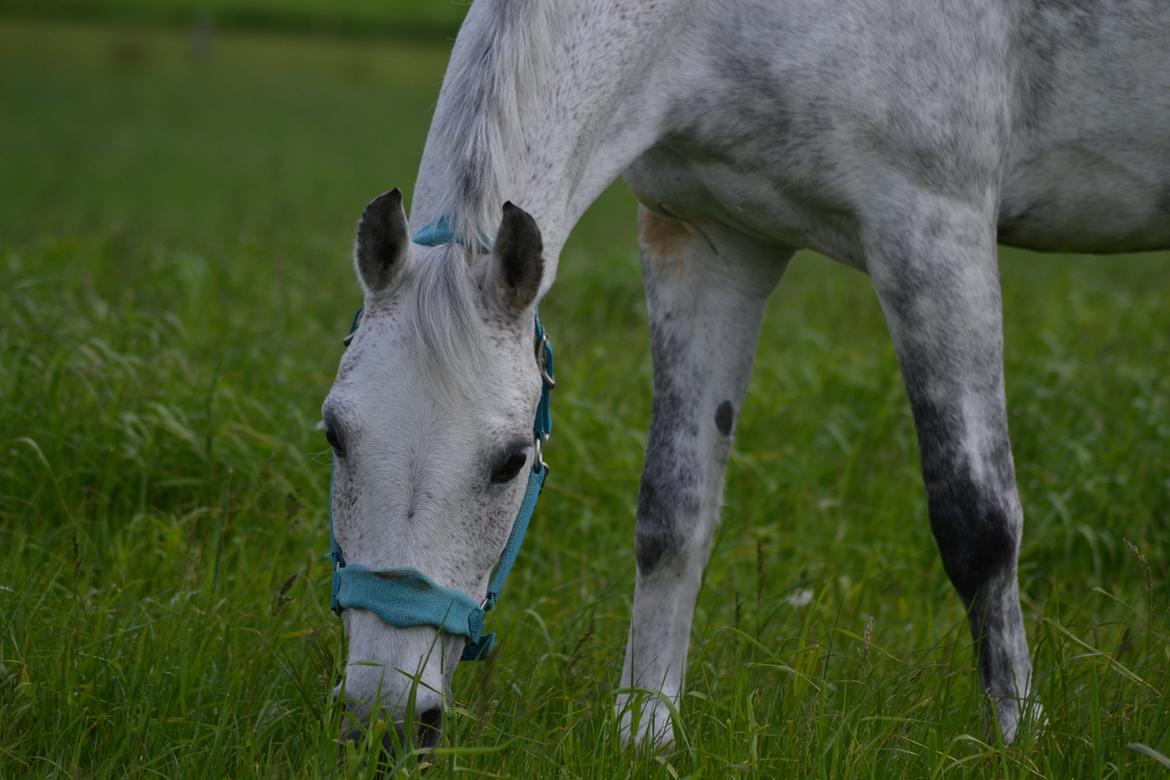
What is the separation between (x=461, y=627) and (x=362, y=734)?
0.24 meters

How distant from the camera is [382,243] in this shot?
2084 mm

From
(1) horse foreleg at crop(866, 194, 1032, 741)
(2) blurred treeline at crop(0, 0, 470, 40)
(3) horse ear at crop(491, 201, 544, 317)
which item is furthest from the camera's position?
(2) blurred treeline at crop(0, 0, 470, 40)

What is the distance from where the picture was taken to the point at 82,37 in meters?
33.7

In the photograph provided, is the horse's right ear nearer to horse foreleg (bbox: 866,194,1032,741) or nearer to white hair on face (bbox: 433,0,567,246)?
white hair on face (bbox: 433,0,567,246)

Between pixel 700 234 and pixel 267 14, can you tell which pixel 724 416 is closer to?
pixel 700 234

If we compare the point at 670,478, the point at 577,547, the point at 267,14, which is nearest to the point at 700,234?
the point at 670,478

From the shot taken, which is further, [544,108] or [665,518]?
[665,518]

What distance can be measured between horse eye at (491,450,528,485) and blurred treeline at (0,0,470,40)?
3597cm

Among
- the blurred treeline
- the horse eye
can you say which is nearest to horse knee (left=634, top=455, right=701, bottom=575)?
the horse eye

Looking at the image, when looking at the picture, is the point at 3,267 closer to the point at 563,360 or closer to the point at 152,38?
the point at 563,360

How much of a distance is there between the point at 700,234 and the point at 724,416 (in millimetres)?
462

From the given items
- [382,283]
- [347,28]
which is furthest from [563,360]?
[347,28]

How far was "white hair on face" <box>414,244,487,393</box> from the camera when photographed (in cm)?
203

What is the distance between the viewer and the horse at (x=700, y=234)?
6.74 feet
